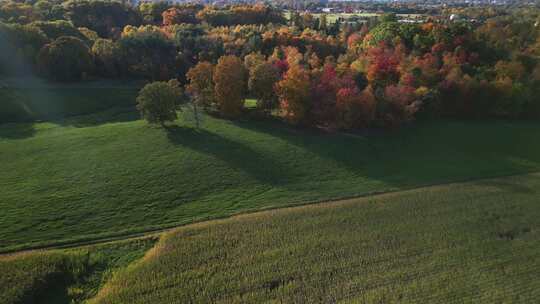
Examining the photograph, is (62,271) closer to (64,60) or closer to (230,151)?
(230,151)

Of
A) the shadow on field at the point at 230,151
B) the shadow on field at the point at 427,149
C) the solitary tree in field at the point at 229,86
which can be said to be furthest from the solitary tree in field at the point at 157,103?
the shadow on field at the point at 427,149

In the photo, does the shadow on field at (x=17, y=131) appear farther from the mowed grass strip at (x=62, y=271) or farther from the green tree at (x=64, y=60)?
the mowed grass strip at (x=62, y=271)

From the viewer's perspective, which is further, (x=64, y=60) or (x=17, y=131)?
(x=64, y=60)

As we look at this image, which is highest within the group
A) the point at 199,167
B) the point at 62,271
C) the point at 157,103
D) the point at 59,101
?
the point at 157,103

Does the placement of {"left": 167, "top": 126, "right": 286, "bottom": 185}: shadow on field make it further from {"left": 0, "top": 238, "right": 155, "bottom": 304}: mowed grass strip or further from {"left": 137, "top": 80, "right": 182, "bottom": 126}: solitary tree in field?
{"left": 0, "top": 238, "right": 155, "bottom": 304}: mowed grass strip

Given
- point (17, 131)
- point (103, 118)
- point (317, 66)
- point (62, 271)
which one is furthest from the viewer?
point (317, 66)

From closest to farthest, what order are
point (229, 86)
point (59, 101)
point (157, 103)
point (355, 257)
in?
point (355, 257) < point (157, 103) < point (229, 86) < point (59, 101)

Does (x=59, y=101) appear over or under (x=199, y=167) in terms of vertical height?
over

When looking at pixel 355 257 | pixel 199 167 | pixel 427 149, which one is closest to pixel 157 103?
pixel 199 167

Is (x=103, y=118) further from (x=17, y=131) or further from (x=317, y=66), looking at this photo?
(x=317, y=66)
